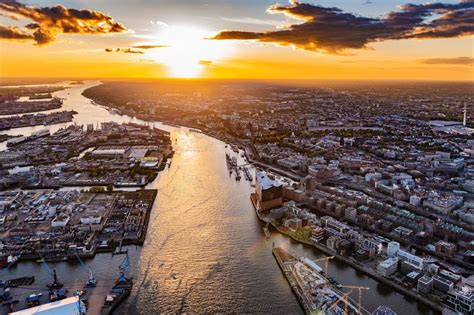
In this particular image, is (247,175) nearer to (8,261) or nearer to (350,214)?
(350,214)

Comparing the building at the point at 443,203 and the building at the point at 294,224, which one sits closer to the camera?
the building at the point at 294,224

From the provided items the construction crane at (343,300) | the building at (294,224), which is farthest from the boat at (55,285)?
the building at (294,224)

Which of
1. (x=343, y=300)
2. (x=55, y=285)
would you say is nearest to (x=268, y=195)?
(x=343, y=300)

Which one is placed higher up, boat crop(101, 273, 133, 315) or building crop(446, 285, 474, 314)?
building crop(446, 285, 474, 314)

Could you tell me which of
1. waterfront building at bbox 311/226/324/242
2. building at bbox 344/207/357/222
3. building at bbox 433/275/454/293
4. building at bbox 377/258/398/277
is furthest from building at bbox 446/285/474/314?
building at bbox 344/207/357/222

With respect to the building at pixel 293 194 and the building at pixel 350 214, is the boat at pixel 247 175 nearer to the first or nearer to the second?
the building at pixel 293 194

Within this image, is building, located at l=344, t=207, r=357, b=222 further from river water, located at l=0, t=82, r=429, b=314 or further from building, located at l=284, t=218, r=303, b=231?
river water, located at l=0, t=82, r=429, b=314

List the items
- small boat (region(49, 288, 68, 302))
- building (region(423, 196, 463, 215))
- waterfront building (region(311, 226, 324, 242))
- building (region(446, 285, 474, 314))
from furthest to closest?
building (region(423, 196, 463, 215)), waterfront building (region(311, 226, 324, 242)), small boat (region(49, 288, 68, 302)), building (region(446, 285, 474, 314))
